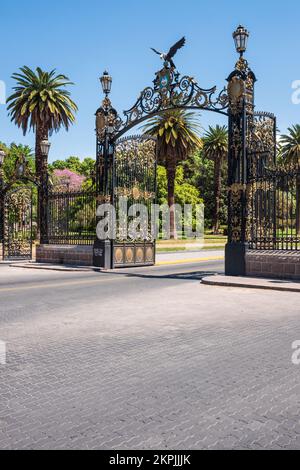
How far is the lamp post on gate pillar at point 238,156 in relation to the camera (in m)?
14.9

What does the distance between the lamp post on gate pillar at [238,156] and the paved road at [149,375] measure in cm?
457

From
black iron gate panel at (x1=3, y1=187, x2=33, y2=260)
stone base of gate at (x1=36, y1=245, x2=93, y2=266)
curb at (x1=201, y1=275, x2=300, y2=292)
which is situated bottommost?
curb at (x1=201, y1=275, x2=300, y2=292)

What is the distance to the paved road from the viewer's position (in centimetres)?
374

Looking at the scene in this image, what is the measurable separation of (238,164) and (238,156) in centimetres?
27

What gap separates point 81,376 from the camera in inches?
205

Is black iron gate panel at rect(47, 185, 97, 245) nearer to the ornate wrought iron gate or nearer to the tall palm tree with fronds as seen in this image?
the ornate wrought iron gate

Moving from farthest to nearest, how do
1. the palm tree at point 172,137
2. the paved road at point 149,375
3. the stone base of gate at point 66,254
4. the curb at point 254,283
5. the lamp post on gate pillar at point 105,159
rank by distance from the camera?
the palm tree at point 172,137 < the stone base of gate at point 66,254 < the lamp post on gate pillar at point 105,159 < the curb at point 254,283 < the paved road at point 149,375

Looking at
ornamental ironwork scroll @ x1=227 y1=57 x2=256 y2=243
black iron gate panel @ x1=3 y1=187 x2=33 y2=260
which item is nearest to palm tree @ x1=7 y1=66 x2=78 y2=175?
black iron gate panel @ x1=3 y1=187 x2=33 y2=260

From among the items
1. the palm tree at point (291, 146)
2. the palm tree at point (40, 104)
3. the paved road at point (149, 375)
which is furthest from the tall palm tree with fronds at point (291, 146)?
the paved road at point (149, 375)

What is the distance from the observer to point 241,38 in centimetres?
1490

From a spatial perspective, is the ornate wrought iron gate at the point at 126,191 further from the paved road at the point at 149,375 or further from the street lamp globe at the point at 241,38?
the paved road at the point at 149,375

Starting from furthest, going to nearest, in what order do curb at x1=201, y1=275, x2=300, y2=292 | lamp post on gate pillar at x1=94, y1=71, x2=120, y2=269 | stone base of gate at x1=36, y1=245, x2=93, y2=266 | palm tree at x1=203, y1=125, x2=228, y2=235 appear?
1. palm tree at x1=203, y1=125, x2=228, y2=235
2. stone base of gate at x1=36, y1=245, x2=93, y2=266
3. lamp post on gate pillar at x1=94, y1=71, x2=120, y2=269
4. curb at x1=201, y1=275, x2=300, y2=292

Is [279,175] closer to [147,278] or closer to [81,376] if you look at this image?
[147,278]

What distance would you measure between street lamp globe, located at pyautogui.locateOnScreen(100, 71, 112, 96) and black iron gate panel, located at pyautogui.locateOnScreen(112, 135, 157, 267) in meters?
2.26
